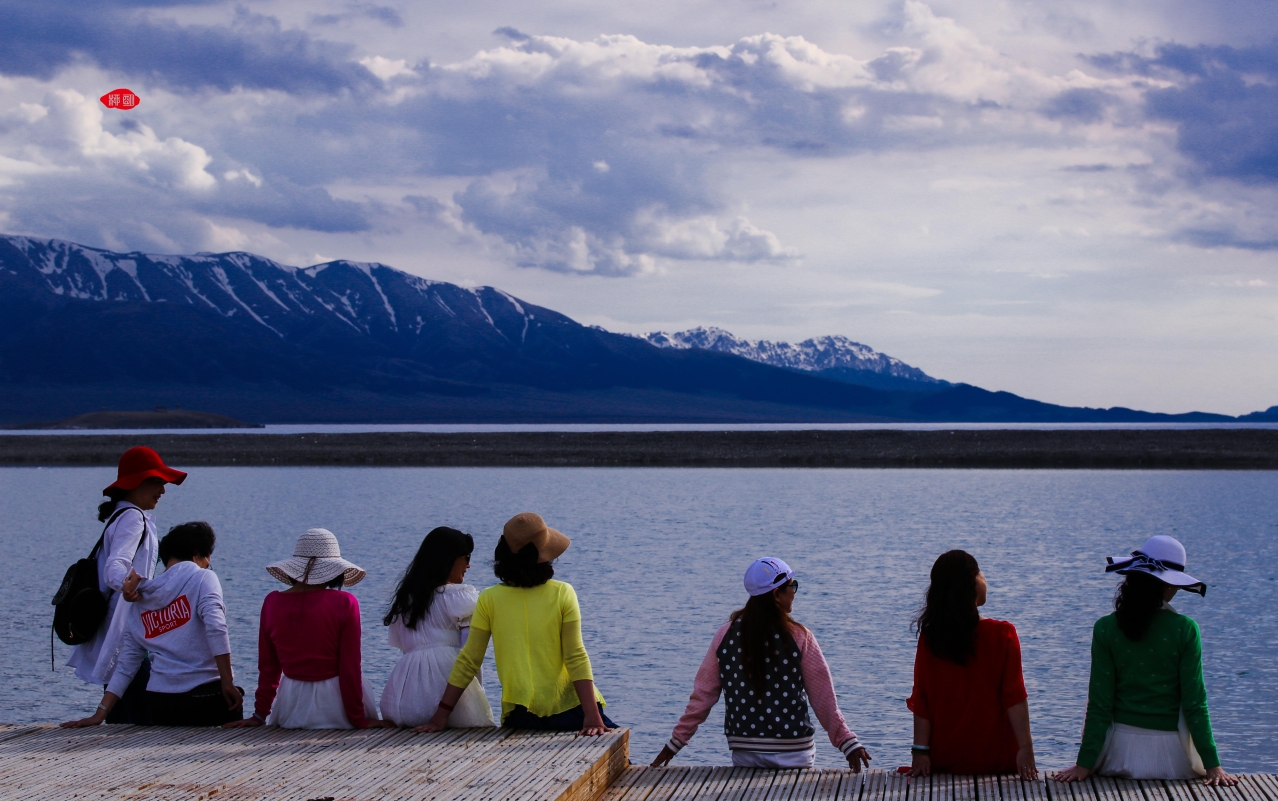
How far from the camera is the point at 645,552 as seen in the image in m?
25.6

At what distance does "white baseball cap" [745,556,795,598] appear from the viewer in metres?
5.29

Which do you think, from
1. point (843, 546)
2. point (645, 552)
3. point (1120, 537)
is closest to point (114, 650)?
point (645, 552)

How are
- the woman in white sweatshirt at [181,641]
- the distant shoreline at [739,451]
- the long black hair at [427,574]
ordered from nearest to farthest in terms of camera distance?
the long black hair at [427,574]
the woman in white sweatshirt at [181,641]
the distant shoreline at [739,451]

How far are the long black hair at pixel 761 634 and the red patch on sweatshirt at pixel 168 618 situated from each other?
2871mm

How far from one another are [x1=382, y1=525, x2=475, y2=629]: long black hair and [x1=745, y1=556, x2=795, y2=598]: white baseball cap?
1427mm

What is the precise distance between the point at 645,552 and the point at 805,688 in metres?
20.2

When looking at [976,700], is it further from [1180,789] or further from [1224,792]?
[1224,792]

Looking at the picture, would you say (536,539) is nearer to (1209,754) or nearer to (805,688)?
(805,688)

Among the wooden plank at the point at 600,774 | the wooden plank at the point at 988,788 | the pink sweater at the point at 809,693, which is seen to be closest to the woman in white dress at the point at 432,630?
the wooden plank at the point at 600,774

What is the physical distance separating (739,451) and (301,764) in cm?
6710

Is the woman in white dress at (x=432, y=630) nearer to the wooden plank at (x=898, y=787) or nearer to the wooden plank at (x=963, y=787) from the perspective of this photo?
the wooden plank at (x=898, y=787)

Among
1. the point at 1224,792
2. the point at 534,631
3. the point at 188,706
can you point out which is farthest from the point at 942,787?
the point at 188,706

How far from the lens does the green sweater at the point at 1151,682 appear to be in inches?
196

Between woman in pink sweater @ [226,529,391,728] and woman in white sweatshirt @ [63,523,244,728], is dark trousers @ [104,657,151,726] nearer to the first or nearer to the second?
woman in white sweatshirt @ [63,523,244,728]
